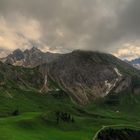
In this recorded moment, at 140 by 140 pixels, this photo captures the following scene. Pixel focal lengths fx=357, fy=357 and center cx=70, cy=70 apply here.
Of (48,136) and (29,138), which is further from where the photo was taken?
(48,136)

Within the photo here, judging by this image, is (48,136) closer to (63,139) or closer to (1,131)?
(63,139)

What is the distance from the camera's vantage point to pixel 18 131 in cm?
18388

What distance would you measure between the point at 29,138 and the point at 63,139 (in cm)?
Result: 3282

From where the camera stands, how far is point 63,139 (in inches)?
7766

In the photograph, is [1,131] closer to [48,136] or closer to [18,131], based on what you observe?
[18,131]

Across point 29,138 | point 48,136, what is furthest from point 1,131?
point 48,136

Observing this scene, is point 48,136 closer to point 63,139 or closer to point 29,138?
point 63,139

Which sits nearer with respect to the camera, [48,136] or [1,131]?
[1,131]

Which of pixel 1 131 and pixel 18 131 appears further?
pixel 18 131

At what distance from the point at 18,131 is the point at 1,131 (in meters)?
19.4

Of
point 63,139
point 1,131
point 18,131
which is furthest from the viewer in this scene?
point 63,139

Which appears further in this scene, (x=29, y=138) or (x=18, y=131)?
(x=18, y=131)

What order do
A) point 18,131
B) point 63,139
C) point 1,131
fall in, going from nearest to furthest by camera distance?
point 1,131 < point 18,131 < point 63,139

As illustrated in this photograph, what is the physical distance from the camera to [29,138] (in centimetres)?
16900
